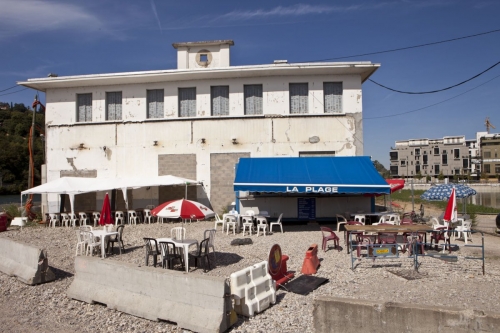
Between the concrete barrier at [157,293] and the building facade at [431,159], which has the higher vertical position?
the building facade at [431,159]

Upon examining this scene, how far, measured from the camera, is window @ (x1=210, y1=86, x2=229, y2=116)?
68.5ft

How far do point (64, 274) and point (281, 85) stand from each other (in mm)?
14832

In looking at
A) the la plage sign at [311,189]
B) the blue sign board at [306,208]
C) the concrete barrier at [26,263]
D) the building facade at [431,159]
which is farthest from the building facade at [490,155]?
the concrete barrier at [26,263]

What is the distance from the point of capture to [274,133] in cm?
2017

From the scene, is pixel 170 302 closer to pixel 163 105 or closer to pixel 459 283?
pixel 459 283

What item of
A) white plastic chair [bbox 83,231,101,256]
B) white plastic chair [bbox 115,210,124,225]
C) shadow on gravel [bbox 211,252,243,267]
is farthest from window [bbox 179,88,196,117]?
shadow on gravel [bbox 211,252,243,267]

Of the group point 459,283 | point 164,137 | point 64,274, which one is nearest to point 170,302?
point 64,274

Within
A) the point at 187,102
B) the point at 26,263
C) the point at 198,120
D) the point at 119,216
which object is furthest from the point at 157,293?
the point at 187,102

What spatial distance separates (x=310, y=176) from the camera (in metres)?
16.0

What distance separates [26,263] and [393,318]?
8471 mm

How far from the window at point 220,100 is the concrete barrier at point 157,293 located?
14.3m

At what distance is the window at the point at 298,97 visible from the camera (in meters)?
20.4

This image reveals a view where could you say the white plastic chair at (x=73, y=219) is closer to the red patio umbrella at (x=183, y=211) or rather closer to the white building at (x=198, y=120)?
the white building at (x=198, y=120)

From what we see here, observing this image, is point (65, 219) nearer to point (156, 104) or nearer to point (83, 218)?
point (83, 218)
